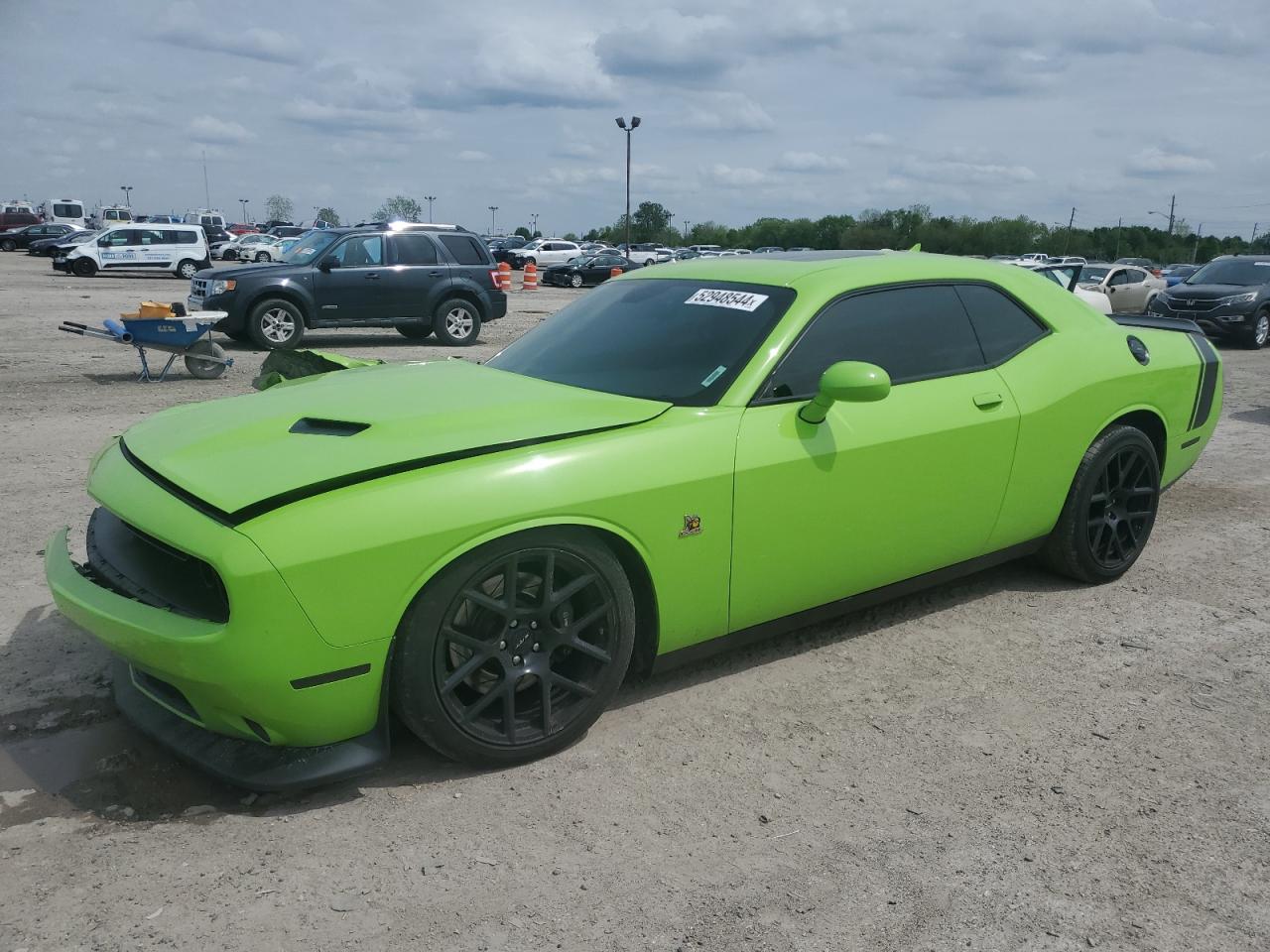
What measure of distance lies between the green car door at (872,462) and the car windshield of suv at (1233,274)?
1653cm

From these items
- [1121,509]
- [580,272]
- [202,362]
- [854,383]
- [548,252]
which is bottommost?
[580,272]

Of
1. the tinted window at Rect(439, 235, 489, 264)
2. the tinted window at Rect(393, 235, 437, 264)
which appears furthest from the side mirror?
the tinted window at Rect(439, 235, 489, 264)

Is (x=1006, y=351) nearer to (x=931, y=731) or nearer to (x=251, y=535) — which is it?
(x=931, y=731)

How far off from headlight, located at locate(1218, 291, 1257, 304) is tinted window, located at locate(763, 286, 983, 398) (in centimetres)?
1567

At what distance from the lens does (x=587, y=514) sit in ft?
9.87

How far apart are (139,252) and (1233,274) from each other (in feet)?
97.6

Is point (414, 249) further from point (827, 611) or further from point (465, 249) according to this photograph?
point (827, 611)

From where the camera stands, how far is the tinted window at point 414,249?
585 inches

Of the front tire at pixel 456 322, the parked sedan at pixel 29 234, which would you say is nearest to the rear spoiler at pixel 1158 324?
the front tire at pixel 456 322

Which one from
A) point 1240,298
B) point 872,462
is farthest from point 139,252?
point 872,462

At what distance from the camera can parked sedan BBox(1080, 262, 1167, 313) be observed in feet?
67.5

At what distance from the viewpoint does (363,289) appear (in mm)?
14383

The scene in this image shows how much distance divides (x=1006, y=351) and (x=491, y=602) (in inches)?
98.3

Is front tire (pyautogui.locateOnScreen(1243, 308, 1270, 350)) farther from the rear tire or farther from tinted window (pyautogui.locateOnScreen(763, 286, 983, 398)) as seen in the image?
the rear tire
